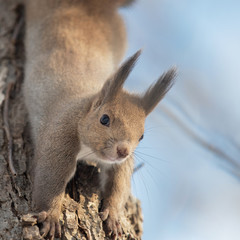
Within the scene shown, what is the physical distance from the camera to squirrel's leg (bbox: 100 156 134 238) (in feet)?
11.4

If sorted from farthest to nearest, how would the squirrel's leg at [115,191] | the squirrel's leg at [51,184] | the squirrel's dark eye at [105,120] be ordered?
the squirrel's dark eye at [105,120] → the squirrel's leg at [115,191] → the squirrel's leg at [51,184]

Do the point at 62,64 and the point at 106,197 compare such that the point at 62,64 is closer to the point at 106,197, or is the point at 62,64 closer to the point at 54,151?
the point at 54,151

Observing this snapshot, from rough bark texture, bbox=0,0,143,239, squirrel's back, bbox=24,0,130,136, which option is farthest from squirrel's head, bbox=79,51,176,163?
squirrel's back, bbox=24,0,130,136

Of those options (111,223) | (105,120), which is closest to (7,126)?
(105,120)

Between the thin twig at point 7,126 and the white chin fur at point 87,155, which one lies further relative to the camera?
the white chin fur at point 87,155

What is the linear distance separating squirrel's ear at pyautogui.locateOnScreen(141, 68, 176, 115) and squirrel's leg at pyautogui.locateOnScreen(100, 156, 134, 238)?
0.59 m

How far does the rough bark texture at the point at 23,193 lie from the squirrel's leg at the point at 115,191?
11 centimetres

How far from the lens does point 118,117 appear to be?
143 inches

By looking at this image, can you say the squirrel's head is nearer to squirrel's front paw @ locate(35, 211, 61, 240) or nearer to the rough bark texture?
the rough bark texture

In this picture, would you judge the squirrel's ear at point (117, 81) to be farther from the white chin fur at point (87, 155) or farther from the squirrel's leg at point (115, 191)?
the squirrel's leg at point (115, 191)

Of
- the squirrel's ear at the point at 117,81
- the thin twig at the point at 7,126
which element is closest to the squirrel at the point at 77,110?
the squirrel's ear at the point at 117,81

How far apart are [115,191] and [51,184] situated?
0.65 m

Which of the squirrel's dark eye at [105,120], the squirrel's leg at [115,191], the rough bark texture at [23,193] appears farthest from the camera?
the squirrel's dark eye at [105,120]

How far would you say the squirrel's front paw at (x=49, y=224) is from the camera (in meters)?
3.03
